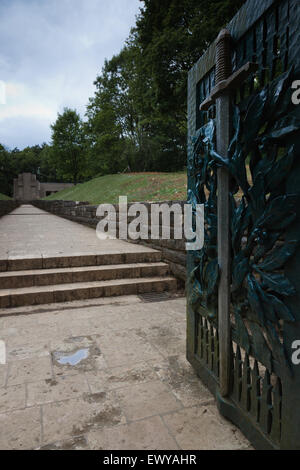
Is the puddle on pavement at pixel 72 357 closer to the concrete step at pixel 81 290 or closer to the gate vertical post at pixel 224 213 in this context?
the gate vertical post at pixel 224 213

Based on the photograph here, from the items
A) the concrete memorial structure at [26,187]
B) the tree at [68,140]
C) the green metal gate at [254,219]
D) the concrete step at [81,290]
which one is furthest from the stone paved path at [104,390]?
the concrete memorial structure at [26,187]

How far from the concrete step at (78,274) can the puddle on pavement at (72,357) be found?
2017 millimetres

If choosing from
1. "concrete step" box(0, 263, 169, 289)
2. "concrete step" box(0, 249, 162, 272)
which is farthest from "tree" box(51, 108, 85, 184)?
"concrete step" box(0, 263, 169, 289)

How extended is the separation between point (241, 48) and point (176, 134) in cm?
3057

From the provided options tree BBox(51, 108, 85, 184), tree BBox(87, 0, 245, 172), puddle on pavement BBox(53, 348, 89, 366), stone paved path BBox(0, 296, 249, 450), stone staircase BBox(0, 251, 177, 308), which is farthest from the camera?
tree BBox(51, 108, 85, 184)

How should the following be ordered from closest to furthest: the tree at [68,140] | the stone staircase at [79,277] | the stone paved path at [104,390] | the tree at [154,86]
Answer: the stone paved path at [104,390]
the stone staircase at [79,277]
the tree at [154,86]
the tree at [68,140]

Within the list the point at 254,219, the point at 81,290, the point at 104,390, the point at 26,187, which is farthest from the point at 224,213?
the point at 26,187

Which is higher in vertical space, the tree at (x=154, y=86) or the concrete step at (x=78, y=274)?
the tree at (x=154, y=86)

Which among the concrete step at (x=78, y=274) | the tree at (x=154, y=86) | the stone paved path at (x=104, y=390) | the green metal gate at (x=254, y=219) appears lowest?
the stone paved path at (x=104, y=390)

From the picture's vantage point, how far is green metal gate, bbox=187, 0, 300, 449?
1300mm

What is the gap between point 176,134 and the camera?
30.7 m

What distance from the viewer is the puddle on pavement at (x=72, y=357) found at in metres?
2.55

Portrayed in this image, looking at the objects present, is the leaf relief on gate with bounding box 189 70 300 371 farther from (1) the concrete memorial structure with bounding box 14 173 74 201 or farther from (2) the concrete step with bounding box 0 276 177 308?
(1) the concrete memorial structure with bounding box 14 173 74 201
